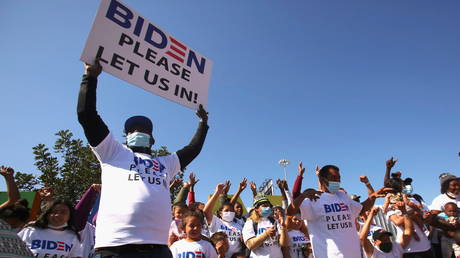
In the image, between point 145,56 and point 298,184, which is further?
point 298,184

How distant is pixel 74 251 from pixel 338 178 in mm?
3675

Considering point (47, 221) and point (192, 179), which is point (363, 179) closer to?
point (192, 179)

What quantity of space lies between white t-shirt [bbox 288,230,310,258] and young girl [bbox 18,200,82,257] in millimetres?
3441

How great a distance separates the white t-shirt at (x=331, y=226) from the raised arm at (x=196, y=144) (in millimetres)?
1678

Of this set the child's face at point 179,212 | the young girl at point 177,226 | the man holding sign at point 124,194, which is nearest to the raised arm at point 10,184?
the young girl at point 177,226

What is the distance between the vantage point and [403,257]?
480 cm

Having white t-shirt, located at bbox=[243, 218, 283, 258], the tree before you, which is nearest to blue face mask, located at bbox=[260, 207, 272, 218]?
white t-shirt, located at bbox=[243, 218, 283, 258]

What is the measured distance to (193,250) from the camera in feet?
11.7

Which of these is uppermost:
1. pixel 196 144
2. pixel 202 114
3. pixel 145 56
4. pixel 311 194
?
pixel 145 56

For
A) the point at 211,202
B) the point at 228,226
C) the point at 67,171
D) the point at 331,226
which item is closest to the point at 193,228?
the point at 211,202

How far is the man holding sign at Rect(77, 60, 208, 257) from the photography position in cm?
191

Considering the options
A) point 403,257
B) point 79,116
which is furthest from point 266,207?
point 79,116

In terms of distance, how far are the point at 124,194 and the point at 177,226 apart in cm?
302

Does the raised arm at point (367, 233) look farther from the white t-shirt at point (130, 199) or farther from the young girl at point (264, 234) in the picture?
the white t-shirt at point (130, 199)
